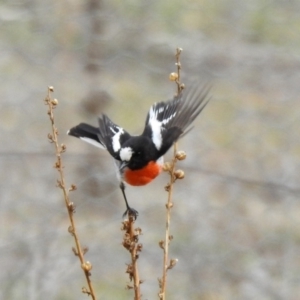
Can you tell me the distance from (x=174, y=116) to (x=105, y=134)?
0.53 ft

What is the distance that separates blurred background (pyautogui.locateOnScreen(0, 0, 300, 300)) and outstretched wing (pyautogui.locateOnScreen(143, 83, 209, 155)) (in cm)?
99

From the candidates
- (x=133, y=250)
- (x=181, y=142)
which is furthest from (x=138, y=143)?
(x=181, y=142)

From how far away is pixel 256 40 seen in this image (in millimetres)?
2502

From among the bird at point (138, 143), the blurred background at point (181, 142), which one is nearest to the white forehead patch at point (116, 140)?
the bird at point (138, 143)

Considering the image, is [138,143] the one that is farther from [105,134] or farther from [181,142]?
[181,142]

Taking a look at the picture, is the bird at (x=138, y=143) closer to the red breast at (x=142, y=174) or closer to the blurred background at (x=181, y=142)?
the red breast at (x=142, y=174)

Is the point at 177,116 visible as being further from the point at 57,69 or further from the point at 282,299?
the point at 57,69

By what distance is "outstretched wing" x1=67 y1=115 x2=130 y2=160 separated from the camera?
126 cm

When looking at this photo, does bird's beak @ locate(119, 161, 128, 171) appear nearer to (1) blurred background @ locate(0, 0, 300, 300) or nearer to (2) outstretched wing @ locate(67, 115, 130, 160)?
(2) outstretched wing @ locate(67, 115, 130, 160)

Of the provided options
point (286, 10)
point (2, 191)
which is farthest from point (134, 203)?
point (286, 10)

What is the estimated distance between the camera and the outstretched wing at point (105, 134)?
126cm

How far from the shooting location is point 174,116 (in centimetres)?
115

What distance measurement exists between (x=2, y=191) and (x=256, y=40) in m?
0.94

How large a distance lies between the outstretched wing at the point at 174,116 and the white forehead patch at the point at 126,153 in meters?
0.04
